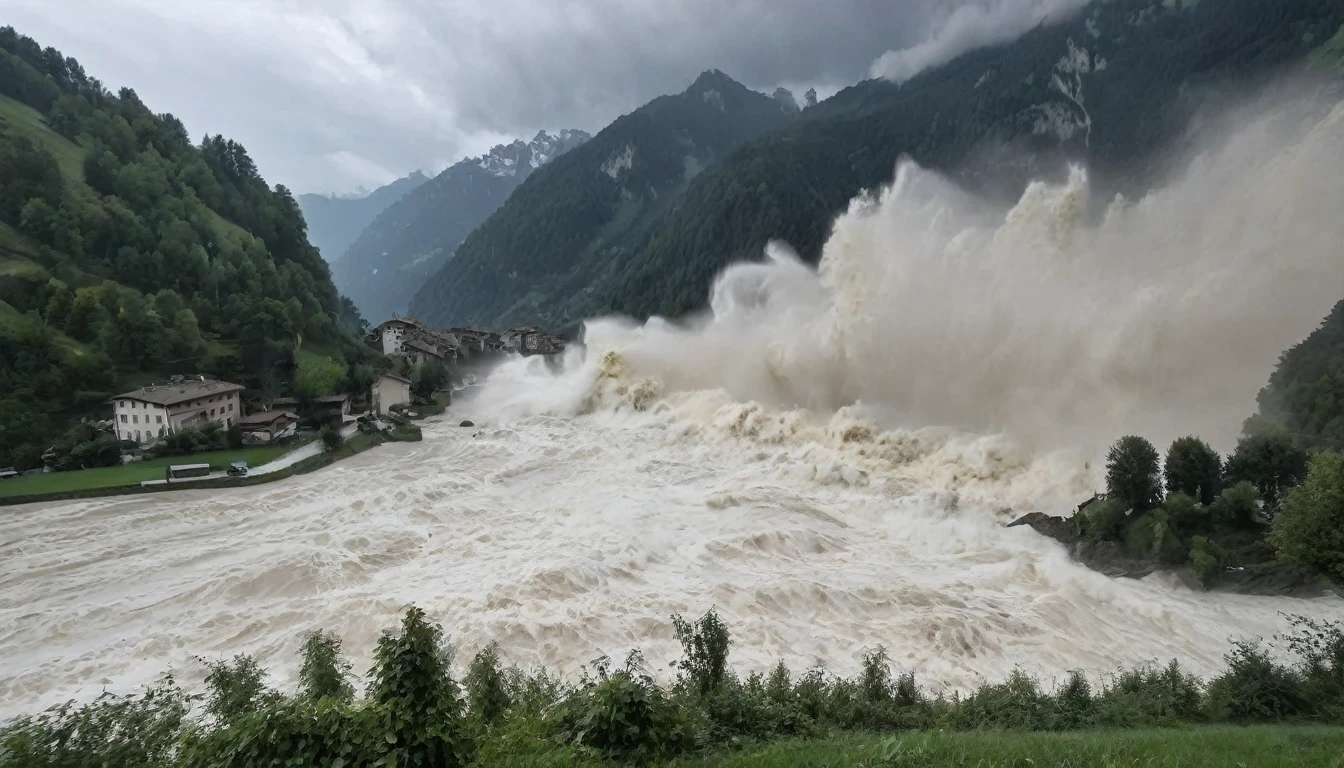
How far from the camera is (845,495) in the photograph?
25828 mm

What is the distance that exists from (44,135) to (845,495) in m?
84.1

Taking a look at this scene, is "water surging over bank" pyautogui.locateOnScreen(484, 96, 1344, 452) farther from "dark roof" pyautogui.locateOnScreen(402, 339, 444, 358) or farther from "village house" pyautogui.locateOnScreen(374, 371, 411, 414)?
"dark roof" pyautogui.locateOnScreen(402, 339, 444, 358)

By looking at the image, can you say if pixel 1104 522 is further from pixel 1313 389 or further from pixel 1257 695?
pixel 1257 695

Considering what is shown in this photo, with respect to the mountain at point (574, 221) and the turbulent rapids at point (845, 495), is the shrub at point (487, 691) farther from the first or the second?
the mountain at point (574, 221)

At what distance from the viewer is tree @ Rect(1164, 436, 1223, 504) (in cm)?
1980

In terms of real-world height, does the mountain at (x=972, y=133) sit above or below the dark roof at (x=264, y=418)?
above

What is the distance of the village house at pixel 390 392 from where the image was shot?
1833 inches

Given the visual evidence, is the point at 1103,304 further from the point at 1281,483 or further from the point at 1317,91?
the point at 1317,91

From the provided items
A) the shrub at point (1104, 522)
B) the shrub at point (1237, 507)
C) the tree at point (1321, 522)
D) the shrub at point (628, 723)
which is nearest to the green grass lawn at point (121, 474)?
the shrub at point (628, 723)

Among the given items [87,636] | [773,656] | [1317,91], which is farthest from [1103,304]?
[1317,91]

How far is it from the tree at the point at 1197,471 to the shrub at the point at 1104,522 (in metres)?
1.85

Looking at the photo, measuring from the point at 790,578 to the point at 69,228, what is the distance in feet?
208

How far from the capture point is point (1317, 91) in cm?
5259

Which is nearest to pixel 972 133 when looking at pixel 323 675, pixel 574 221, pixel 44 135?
pixel 574 221
